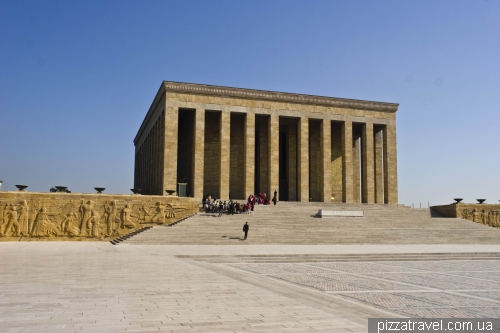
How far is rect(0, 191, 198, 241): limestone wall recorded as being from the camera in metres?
22.5

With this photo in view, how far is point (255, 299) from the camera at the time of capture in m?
7.30

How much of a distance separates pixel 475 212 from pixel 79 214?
1010 inches

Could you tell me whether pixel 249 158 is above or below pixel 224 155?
below

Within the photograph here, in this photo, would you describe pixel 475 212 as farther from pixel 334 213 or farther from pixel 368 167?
pixel 334 213

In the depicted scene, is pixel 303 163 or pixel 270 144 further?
pixel 303 163

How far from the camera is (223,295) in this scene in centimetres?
766

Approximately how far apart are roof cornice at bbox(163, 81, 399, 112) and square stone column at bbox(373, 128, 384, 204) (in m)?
2.84

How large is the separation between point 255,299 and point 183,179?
3189cm

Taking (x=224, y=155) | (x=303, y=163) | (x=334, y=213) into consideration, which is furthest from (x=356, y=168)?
(x=334, y=213)

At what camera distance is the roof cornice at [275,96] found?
107 feet

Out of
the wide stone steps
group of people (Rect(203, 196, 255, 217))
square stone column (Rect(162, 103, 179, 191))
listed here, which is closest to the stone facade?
square stone column (Rect(162, 103, 179, 191))

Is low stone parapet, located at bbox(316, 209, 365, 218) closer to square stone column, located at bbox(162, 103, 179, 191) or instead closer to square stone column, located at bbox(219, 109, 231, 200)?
square stone column, located at bbox(219, 109, 231, 200)

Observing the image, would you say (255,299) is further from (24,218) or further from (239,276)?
(24,218)

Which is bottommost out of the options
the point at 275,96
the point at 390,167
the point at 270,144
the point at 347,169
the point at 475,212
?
the point at 475,212
